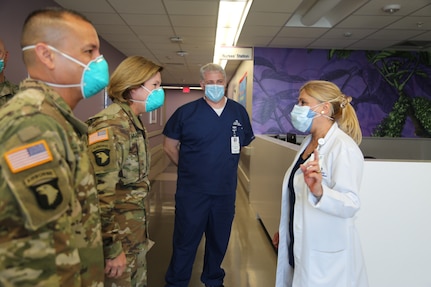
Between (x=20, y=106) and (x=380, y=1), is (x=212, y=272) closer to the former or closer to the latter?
(x=20, y=106)

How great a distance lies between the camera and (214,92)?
255cm

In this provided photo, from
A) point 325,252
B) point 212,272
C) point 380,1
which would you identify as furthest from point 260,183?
point 325,252

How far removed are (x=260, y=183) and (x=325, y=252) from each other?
9.40 ft

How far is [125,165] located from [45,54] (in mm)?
731

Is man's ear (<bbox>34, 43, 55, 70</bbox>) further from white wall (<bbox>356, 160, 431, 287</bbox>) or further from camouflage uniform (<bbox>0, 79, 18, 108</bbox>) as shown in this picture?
white wall (<bbox>356, 160, 431, 287</bbox>)

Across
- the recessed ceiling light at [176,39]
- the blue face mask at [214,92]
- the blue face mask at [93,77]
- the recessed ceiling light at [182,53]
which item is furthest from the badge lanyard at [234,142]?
the recessed ceiling light at [182,53]

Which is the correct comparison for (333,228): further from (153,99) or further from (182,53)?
(182,53)

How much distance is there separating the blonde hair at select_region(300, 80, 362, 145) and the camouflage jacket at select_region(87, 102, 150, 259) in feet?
3.10

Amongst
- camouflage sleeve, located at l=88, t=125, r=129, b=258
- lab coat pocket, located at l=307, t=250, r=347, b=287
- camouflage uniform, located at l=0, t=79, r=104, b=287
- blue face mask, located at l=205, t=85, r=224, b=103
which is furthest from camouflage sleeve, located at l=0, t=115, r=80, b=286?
blue face mask, located at l=205, t=85, r=224, b=103

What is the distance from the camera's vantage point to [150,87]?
1883 mm

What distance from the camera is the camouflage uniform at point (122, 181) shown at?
141cm

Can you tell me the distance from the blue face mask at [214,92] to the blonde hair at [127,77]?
775 millimetres

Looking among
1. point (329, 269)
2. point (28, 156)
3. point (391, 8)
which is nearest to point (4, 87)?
point (28, 156)

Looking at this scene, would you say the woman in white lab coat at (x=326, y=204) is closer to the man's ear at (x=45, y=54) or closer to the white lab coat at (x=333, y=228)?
the white lab coat at (x=333, y=228)
